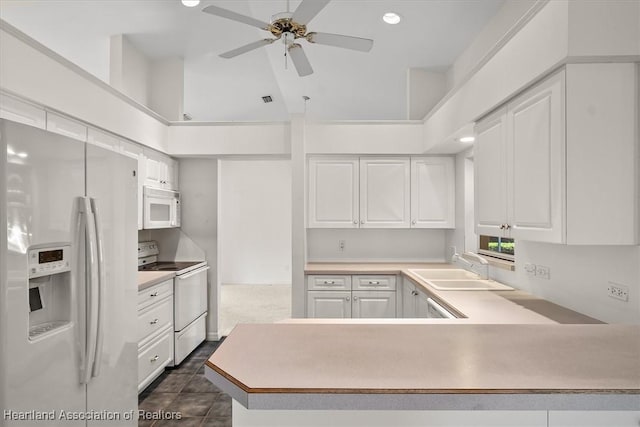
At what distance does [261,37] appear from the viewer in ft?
13.8

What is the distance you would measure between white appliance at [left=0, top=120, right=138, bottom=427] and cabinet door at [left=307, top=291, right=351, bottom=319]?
1.93 metres

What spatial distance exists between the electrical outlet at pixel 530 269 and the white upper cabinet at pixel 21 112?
3051 millimetres

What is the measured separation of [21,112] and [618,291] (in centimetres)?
304

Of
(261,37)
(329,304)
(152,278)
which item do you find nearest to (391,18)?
(261,37)

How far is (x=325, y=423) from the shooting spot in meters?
1.17

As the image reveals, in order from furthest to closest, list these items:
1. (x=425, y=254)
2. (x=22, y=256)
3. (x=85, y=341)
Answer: (x=425, y=254) → (x=85, y=341) → (x=22, y=256)

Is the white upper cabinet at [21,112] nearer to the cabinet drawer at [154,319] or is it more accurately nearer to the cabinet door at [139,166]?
the cabinet door at [139,166]

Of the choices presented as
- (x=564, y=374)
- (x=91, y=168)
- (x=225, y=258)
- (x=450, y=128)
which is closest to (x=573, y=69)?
(x=564, y=374)

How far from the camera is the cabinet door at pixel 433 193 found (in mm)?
4137

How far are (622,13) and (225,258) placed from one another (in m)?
7.14

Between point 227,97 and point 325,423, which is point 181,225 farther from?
point 325,423

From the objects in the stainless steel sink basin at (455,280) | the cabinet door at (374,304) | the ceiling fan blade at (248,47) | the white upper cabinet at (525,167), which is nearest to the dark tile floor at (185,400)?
the cabinet door at (374,304)

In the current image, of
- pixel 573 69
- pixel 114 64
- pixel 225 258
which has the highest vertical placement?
pixel 114 64

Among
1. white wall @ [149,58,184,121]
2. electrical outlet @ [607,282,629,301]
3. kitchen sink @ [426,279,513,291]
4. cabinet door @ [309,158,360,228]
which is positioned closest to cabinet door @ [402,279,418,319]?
kitchen sink @ [426,279,513,291]
